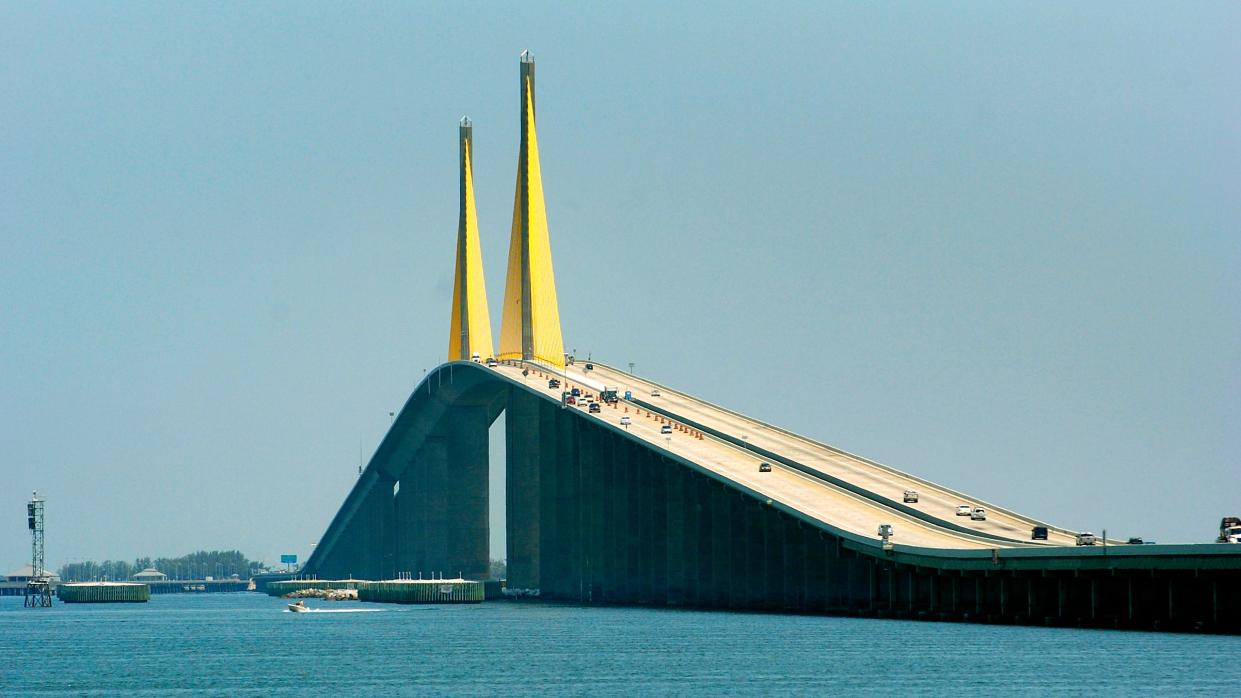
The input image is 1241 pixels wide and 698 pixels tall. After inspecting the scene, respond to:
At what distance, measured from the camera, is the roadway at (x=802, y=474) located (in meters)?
104

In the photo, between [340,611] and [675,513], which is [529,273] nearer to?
[340,611]

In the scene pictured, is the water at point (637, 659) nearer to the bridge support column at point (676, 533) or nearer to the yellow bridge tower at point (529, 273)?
the bridge support column at point (676, 533)

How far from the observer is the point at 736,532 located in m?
118

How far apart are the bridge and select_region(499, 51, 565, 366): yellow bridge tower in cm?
17

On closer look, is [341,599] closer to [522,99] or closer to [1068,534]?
[522,99]

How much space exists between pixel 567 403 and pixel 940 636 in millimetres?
57935

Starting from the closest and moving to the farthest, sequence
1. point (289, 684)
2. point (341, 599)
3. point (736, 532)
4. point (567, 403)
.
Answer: point (289, 684) → point (736, 532) → point (567, 403) → point (341, 599)

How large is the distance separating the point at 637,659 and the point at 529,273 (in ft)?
288

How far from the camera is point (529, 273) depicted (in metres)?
165

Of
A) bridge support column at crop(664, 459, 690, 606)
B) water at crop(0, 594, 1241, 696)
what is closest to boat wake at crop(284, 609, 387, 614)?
bridge support column at crop(664, 459, 690, 606)

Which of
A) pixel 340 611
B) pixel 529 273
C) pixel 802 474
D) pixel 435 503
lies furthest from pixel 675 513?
pixel 435 503

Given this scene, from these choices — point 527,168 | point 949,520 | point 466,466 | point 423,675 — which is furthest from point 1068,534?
point 466,466

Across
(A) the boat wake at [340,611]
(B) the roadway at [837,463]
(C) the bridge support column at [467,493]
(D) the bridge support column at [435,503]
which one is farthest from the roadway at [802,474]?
(D) the bridge support column at [435,503]

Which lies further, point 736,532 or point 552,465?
point 552,465
